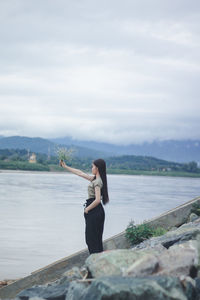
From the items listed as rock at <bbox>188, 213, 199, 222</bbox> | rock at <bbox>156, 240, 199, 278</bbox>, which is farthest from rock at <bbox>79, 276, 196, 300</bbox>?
rock at <bbox>188, 213, 199, 222</bbox>

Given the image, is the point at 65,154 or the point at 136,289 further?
the point at 65,154

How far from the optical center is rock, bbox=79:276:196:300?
15.6 ft

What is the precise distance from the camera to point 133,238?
9891 mm

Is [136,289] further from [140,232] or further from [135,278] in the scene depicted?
[140,232]

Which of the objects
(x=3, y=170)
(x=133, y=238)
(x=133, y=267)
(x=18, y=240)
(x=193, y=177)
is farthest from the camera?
(x=193, y=177)

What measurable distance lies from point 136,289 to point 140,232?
530cm

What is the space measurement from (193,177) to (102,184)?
567ft

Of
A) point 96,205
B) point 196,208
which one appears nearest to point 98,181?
point 96,205

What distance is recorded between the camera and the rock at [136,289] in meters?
4.75

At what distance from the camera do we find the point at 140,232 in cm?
1003

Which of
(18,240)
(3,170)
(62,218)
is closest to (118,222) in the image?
(62,218)

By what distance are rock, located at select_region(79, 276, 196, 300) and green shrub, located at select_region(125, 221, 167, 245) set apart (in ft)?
15.8

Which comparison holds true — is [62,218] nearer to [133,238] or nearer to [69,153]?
[133,238]

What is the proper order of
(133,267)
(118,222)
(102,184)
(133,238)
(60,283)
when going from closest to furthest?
(133,267) → (60,283) → (102,184) → (133,238) → (118,222)
